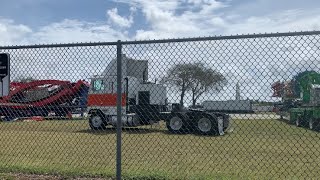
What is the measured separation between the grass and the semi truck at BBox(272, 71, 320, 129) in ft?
2.11

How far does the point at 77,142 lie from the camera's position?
13227mm

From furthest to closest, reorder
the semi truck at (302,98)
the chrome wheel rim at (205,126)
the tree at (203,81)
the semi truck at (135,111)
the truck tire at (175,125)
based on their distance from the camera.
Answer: the truck tire at (175,125)
the chrome wheel rim at (205,126)
the semi truck at (135,111)
the semi truck at (302,98)
the tree at (203,81)

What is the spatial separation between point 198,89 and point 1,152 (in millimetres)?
6698

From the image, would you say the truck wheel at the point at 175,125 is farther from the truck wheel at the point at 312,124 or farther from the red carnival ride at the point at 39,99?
the truck wheel at the point at 312,124

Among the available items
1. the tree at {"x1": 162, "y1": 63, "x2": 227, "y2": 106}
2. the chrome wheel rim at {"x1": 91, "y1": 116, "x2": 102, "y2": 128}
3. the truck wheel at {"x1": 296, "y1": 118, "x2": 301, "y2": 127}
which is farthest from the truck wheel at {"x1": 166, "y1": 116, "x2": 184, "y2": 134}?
the tree at {"x1": 162, "y1": 63, "x2": 227, "y2": 106}

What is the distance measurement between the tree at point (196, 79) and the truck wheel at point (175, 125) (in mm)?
8703

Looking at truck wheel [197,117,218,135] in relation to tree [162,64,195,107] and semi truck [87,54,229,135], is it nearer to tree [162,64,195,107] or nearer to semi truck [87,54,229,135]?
semi truck [87,54,229,135]

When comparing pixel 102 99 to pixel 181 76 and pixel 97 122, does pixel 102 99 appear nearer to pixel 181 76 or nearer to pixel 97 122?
pixel 97 122


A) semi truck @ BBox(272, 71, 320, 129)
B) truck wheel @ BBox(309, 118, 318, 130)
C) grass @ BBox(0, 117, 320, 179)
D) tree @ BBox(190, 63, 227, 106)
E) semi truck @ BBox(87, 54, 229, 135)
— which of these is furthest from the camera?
truck wheel @ BBox(309, 118, 318, 130)

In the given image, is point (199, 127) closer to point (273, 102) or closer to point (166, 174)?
point (166, 174)

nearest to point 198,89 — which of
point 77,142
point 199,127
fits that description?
point 77,142

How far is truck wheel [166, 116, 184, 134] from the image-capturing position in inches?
591

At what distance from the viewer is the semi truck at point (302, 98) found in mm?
6246

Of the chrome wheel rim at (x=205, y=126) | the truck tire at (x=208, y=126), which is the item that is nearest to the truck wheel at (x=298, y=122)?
the truck tire at (x=208, y=126)
